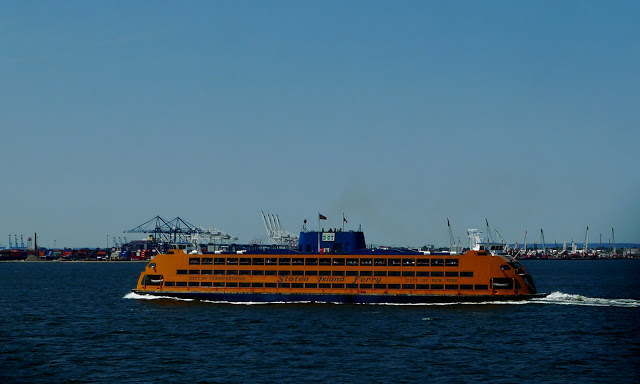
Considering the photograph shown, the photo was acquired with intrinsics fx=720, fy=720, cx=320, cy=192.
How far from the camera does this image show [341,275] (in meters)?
83.4

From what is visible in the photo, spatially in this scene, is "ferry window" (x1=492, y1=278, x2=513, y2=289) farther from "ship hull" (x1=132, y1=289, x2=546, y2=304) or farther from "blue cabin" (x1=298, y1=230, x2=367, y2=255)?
"blue cabin" (x1=298, y1=230, x2=367, y2=255)

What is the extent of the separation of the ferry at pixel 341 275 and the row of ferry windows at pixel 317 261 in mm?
113

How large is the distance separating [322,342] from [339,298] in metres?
24.0

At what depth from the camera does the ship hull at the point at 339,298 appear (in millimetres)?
80688

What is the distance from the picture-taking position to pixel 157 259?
88000mm

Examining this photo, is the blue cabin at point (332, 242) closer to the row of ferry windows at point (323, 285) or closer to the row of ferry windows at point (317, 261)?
the row of ferry windows at point (317, 261)

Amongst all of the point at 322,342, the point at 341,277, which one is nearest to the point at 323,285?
the point at 341,277

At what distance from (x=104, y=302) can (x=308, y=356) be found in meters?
47.4

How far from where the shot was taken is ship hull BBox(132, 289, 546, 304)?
265 ft

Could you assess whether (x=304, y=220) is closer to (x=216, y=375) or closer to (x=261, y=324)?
(x=261, y=324)

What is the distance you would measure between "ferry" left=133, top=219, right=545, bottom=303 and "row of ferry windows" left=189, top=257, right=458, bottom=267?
11 cm

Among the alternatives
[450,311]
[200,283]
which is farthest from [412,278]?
[200,283]

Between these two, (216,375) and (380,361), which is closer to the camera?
(216,375)

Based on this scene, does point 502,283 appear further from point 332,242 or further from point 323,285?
point 332,242
